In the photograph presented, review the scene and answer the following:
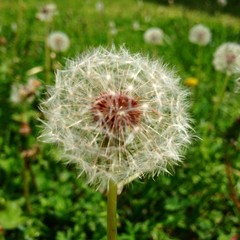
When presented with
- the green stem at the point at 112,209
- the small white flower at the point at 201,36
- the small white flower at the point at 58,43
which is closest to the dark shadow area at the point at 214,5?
the small white flower at the point at 201,36

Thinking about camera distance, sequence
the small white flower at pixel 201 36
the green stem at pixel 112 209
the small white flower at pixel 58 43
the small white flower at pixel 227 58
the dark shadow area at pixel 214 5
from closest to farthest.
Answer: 1. the green stem at pixel 112 209
2. the small white flower at pixel 227 58
3. the small white flower at pixel 58 43
4. the small white flower at pixel 201 36
5. the dark shadow area at pixel 214 5

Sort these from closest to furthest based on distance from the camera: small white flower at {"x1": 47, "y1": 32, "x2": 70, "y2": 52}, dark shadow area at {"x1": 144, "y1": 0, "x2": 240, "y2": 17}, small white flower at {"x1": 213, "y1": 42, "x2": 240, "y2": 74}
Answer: small white flower at {"x1": 213, "y1": 42, "x2": 240, "y2": 74} < small white flower at {"x1": 47, "y1": 32, "x2": 70, "y2": 52} < dark shadow area at {"x1": 144, "y1": 0, "x2": 240, "y2": 17}

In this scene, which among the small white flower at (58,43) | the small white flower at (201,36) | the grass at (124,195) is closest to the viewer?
the grass at (124,195)

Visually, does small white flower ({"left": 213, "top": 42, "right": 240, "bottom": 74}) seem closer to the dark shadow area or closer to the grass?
the grass

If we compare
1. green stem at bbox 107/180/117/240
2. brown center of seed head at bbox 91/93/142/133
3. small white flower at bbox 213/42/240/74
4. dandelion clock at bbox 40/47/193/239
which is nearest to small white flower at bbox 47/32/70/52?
small white flower at bbox 213/42/240/74

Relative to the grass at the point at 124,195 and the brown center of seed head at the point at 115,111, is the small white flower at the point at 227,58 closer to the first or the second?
the grass at the point at 124,195

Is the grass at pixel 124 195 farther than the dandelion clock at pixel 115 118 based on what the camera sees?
Yes

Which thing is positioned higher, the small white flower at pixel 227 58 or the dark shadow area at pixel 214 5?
the dark shadow area at pixel 214 5

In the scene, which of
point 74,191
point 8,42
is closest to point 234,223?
point 74,191

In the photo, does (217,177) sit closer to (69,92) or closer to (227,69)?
(227,69)
